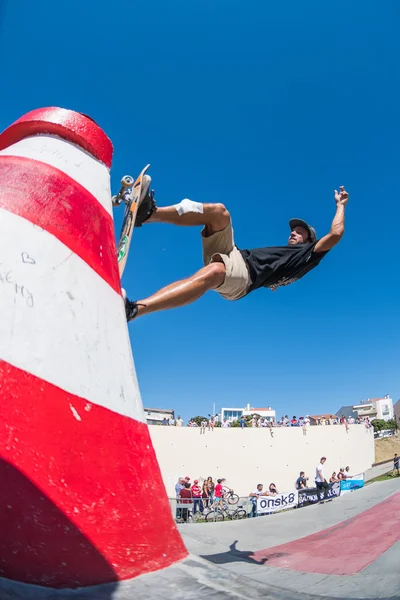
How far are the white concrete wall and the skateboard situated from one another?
21.4 metres

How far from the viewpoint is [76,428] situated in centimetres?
96

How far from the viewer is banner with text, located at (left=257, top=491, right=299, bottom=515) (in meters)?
10.9

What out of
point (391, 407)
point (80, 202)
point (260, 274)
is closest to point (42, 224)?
point (80, 202)

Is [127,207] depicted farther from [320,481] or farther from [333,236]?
[320,481]

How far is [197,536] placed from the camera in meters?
2.91

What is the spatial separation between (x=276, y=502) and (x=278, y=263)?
11.1m

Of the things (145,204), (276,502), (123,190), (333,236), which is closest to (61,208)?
(123,190)

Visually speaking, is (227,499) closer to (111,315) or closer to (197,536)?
(197,536)

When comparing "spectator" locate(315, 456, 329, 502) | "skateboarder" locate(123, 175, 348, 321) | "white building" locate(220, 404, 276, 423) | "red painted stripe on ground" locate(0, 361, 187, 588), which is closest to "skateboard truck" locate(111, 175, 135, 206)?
"skateboarder" locate(123, 175, 348, 321)

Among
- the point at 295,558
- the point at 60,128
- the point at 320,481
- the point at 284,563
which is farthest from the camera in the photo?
the point at 320,481

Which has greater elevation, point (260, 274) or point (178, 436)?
point (260, 274)

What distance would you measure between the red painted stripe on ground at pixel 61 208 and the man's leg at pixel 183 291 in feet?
2.16

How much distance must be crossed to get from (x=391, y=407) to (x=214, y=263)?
9422 centimetres

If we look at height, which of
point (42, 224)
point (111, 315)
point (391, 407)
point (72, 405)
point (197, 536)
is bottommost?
point (391, 407)
